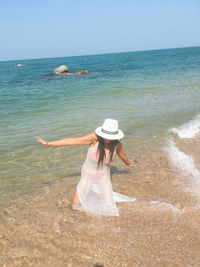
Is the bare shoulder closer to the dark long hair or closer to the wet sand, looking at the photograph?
the dark long hair

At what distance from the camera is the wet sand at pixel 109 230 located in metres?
3.30

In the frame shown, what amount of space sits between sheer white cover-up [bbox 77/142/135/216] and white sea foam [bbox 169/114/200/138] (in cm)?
470

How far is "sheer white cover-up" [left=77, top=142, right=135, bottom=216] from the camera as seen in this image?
4195 millimetres

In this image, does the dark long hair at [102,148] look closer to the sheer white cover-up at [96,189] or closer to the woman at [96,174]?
the woman at [96,174]

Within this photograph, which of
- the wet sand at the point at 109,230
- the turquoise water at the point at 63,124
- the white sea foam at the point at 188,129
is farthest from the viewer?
the white sea foam at the point at 188,129

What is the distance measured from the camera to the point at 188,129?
871 centimetres

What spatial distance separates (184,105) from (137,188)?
8.62 m

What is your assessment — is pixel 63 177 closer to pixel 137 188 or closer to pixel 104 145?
pixel 137 188

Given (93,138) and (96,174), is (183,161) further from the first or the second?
(93,138)

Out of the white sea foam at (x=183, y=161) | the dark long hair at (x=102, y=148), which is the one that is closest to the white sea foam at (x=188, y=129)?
the white sea foam at (x=183, y=161)

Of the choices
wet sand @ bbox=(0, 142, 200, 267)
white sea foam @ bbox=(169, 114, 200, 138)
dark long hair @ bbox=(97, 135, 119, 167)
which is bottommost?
wet sand @ bbox=(0, 142, 200, 267)

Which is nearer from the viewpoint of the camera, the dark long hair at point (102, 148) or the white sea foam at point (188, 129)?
the dark long hair at point (102, 148)

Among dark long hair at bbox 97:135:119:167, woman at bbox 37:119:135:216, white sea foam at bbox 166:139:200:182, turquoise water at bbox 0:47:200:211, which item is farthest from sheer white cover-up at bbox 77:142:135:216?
white sea foam at bbox 166:139:200:182

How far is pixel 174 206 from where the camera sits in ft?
14.3
